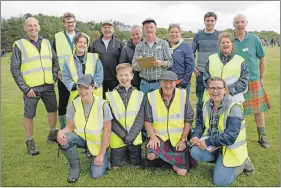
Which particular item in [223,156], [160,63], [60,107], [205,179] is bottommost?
[205,179]

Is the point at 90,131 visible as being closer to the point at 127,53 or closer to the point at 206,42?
the point at 127,53

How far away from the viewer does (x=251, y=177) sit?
4.42 m

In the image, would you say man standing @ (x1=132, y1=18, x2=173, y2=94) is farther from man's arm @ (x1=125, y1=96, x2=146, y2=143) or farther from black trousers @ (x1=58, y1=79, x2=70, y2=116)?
black trousers @ (x1=58, y1=79, x2=70, y2=116)

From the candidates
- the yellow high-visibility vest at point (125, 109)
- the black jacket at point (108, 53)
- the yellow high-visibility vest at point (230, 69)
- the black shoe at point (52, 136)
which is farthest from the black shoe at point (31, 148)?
the yellow high-visibility vest at point (230, 69)

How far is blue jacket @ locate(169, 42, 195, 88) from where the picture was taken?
17.3 ft

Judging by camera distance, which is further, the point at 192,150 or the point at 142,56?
the point at 142,56

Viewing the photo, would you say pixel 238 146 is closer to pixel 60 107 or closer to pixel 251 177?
pixel 251 177

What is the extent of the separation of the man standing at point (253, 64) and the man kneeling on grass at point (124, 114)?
2.04m

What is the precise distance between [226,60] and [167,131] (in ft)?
4.71

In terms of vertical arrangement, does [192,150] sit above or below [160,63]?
below

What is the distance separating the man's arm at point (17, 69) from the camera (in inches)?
202

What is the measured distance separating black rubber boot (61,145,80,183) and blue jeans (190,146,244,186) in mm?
1687

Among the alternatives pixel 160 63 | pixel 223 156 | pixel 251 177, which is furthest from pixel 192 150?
pixel 160 63

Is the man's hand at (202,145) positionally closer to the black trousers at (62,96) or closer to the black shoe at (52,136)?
the black trousers at (62,96)
